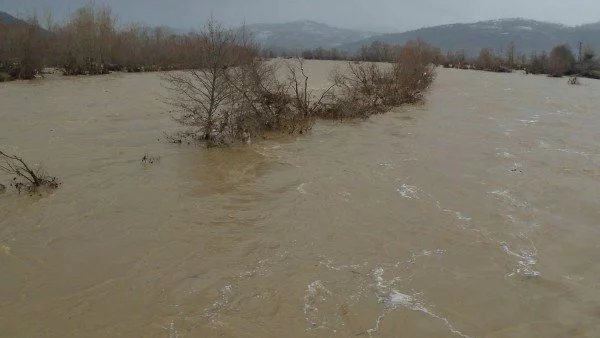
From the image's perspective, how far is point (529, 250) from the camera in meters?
8.33

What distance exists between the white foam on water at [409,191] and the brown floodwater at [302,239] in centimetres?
7

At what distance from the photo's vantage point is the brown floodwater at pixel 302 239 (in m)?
6.21

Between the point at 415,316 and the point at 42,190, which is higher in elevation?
the point at 42,190

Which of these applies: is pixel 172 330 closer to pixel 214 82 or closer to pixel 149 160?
pixel 149 160

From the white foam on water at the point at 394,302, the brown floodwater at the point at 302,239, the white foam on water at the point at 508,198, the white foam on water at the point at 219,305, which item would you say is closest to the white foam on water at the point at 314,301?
the brown floodwater at the point at 302,239

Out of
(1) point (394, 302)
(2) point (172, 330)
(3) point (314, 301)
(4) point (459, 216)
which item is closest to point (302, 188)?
(4) point (459, 216)

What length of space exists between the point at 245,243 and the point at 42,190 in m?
5.34

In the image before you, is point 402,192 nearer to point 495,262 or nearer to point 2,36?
point 495,262

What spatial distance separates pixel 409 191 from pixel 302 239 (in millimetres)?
3843

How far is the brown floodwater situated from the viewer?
6.21m

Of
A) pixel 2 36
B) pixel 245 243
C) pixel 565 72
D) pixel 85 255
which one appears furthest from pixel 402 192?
pixel 565 72

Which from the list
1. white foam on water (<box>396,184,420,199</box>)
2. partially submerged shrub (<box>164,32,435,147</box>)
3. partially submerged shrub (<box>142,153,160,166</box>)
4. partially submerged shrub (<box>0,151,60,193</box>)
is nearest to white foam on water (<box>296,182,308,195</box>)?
white foam on water (<box>396,184,420,199</box>)

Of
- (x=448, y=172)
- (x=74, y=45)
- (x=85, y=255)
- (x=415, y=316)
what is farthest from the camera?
Result: (x=74, y=45)

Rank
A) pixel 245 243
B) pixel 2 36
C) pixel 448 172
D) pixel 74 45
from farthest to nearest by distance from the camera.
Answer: pixel 74 45 < pixel 2 36 < pixel 448 172 < pixel 245 243
